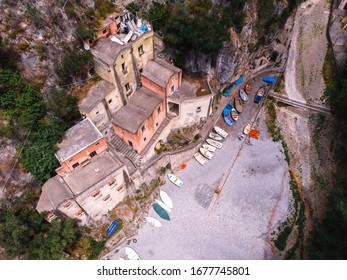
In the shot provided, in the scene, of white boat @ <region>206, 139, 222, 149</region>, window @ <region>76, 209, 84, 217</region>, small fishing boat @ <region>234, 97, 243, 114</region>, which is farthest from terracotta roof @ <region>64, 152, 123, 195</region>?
small fishing boat @ <region>234, 97, 243, 114</region>

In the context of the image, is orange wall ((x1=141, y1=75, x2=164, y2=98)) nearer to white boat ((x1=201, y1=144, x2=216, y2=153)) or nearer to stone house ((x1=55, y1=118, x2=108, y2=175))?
stone house ((x1=55, y1=118, x2=108, y2=175))

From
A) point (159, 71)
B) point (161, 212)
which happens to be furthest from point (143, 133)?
point (161, 212)

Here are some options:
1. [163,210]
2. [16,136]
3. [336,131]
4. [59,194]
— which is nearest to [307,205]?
[336,131]

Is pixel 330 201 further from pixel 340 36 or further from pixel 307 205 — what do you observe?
pixel 340 36

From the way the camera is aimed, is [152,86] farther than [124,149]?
Yes

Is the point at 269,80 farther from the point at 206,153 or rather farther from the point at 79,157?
the point at 79,157

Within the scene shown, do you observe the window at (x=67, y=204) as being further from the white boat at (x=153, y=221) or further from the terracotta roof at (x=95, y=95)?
the white boat at (x=153, y=221)
